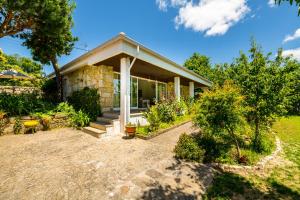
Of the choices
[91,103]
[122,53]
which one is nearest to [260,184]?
[122,53]

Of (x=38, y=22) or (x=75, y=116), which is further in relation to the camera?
(x=75, y=116)

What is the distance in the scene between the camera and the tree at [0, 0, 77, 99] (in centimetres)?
633

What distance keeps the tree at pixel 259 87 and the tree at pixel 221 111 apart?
33.0 inches

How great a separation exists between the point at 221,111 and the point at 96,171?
13.1 feet

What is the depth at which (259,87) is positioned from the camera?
5.06 meters

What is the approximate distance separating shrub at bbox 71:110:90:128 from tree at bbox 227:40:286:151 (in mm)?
7471

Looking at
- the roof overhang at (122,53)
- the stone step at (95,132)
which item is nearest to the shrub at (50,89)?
the roof overhang at (122,53)

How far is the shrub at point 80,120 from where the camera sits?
8102 millimetres

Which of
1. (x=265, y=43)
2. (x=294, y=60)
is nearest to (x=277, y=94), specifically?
(x=294, y=60)

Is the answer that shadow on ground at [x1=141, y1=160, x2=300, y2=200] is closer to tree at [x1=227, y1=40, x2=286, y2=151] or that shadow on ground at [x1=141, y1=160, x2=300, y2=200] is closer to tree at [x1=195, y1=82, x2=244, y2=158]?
tree at [x1=195, y1=82, x2=244, y2=158]

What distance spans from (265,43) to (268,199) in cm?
509

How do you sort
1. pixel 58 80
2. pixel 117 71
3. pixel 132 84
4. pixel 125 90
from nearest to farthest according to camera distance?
pixel 125 90
pixel 117 71
pixel 132 84
pixel 58 80

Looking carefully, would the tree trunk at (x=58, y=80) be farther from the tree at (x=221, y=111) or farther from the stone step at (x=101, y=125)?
the tree at (x=221, y=111)

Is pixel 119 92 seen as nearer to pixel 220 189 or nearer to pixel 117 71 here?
pixel 117 71
